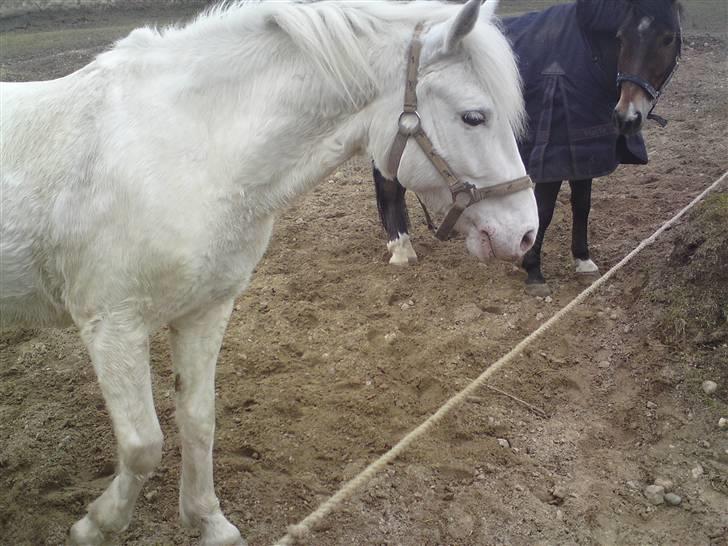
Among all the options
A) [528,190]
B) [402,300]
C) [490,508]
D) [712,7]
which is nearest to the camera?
[528,190]

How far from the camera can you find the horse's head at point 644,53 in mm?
3629

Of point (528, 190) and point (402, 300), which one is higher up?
point (528, 190)

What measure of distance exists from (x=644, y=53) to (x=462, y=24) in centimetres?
229

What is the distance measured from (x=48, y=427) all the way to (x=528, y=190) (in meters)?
2.71

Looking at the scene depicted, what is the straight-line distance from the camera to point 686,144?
646 cm

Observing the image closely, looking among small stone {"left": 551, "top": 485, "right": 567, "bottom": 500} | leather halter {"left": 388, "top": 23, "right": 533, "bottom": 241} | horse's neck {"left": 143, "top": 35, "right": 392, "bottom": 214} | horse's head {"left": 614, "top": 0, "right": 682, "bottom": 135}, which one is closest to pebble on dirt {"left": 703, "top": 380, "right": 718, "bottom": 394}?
small stone {"left": 551, "top": 485, "right": 567, "bottom": 500}

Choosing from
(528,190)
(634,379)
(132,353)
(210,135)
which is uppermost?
(210,135)

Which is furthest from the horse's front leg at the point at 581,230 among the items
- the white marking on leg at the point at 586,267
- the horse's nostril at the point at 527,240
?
the horse's nostril at the point at 527,240

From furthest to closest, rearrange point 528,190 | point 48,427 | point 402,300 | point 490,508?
point 402,300
point 48,427
point 490,508
point 528,190

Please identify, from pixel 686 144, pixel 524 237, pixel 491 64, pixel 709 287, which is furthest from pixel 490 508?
pixel 686 144

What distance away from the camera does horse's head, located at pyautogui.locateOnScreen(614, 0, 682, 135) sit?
3.63 meters

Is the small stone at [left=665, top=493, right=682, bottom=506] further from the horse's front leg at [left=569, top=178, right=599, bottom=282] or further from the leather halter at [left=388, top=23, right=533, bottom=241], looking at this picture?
the horse's front leg at [left=569, top=178, right=599, bottom=282]

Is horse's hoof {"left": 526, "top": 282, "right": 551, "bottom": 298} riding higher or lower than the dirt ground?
lower

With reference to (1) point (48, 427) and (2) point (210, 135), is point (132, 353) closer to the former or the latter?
(2) point (210, 135)
